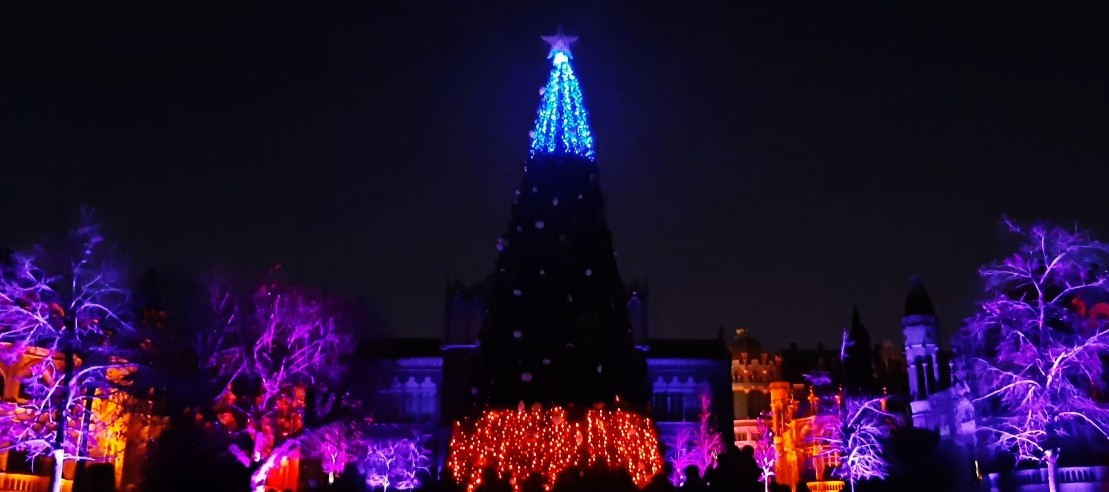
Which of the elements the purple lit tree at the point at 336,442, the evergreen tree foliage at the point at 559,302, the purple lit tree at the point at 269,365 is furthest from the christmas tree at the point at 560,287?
the purple lit tree at the point at 336,442

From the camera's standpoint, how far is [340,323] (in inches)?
1537

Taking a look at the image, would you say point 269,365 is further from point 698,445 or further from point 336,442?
point 698,445

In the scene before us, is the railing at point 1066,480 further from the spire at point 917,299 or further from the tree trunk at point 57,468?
the tree trunk at point 57,468

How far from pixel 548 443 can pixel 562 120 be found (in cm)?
1081

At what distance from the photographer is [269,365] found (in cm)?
3538

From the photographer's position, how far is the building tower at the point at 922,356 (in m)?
55.2

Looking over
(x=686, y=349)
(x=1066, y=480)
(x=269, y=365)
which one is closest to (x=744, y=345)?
(x=686, y=349)

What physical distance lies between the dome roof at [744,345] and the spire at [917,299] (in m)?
28.7

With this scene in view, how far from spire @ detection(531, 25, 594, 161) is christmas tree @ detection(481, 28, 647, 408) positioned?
3cm

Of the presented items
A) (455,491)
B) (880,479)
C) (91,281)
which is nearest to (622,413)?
(455,491)

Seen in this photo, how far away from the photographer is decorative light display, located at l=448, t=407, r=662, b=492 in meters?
28.2

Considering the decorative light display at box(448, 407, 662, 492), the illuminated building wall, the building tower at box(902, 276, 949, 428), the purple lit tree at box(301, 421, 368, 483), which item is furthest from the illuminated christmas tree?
the building tower at box(902, 276, 949, 428)

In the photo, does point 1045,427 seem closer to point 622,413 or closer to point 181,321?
point 622,413

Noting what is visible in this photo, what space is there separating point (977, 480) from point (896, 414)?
12.1m
